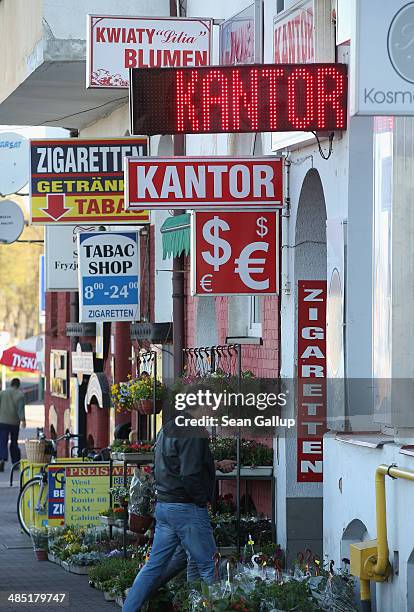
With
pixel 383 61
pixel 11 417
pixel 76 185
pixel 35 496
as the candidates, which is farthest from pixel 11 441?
pixel 383 61

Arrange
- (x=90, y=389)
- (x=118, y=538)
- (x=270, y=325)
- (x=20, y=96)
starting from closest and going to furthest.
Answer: (x=270, y=325) < (x=118, y=538) < (x=20, y=96) < (x=90, y=389)

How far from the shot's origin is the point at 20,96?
19.7m

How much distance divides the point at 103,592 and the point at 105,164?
218 inches

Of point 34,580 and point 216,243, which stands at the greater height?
point 216,243

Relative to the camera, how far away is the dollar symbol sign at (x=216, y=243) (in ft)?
39.8

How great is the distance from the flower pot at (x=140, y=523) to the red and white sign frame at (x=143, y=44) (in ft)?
14.0

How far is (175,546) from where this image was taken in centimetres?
1020

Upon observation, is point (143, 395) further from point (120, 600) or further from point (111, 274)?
point (120, 600)

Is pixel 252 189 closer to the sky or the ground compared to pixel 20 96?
closer to the ground

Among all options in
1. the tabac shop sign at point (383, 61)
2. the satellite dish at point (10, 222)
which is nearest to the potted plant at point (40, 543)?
the tabac shop sign at point (383, 61)

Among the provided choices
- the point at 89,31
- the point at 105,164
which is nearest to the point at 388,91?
the point at 89,31

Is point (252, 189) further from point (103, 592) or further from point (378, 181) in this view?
point (103, 592)

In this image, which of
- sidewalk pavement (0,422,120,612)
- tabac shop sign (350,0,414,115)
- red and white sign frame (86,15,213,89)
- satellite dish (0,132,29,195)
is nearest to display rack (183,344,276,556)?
sidewalk pavement (0,422,120,612)

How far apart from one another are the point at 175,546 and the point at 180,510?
30 cm
